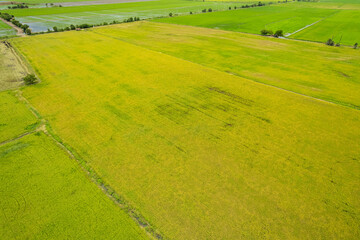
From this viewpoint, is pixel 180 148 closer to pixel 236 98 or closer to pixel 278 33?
pixel 236 98

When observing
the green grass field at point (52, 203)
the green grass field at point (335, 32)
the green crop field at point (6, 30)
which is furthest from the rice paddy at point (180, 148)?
the green crop field at point (6, 30)

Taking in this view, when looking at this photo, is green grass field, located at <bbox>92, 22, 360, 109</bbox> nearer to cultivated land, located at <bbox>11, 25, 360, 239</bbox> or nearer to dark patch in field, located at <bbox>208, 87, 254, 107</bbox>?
cultivated land, located at <bbox>11, 25, 360, 239</bbox>

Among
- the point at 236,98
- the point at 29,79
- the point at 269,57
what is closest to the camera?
the point at 236,98

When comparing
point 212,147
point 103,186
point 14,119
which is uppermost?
point 14,119

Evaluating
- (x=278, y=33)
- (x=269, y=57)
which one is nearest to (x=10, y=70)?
(x=269, y=57)

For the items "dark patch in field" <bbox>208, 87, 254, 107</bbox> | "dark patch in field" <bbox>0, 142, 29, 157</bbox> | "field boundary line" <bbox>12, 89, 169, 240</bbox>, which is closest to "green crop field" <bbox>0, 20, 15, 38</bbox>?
"field boundary line" <bbox>12, 89, 169, 240</bbox>

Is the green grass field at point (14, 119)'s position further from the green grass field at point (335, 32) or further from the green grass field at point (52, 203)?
the green grass field at point (335, 32)

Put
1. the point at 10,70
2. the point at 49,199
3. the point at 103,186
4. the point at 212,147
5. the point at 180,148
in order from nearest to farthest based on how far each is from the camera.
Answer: the point at 49,199, the point at 103,186, the point at 180,148, the point at 212,147, the point at 10,70

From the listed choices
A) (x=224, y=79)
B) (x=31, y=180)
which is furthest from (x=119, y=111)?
(x=224, y=79)
